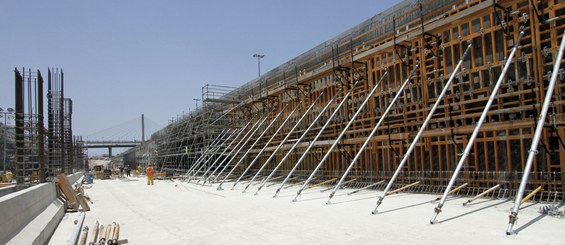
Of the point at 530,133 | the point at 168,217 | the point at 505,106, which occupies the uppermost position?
the point at 505,106

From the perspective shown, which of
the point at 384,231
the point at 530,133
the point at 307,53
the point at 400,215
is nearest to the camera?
the point at 384,231

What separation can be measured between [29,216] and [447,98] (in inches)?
475

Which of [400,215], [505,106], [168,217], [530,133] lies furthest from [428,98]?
[168,217]

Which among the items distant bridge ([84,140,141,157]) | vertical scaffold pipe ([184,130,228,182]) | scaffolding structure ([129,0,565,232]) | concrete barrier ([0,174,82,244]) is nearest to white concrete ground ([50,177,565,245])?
concrete barrier ([0,174,82,244])

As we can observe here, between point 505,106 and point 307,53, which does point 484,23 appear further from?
point 307,53

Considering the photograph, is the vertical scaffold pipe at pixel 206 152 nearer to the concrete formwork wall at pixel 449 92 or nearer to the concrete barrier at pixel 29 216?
the concrete formwork wall at pixel 449 92

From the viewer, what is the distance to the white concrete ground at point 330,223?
24.9 feet

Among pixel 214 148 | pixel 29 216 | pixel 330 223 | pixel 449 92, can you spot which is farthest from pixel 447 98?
pixel 214 148

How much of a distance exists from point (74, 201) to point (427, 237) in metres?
11.6

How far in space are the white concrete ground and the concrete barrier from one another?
1.35 feet

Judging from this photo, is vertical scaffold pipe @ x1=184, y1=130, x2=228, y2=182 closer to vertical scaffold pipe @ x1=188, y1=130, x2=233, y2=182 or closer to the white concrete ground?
vertical scaffold pipe @ x1=188, y1=130, x2=233, y2=182

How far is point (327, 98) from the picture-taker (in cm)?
2102

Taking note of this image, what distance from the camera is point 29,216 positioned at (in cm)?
848

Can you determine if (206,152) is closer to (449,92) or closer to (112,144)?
(449,92)
